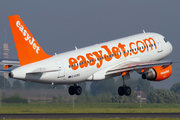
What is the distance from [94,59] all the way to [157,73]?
8.32 meters

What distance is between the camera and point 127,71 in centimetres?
5322

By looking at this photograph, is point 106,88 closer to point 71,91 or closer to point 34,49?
point 71,91

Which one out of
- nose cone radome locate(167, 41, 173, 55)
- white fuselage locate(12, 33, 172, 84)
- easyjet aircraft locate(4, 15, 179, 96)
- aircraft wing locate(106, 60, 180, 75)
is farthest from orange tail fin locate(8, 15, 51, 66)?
nose cone radome locate(167, 41, 173, 55)

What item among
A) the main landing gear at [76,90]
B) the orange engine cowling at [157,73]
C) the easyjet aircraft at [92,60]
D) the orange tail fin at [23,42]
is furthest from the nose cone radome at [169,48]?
the orange tail fin at [23,42]

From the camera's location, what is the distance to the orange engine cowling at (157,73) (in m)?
52.9

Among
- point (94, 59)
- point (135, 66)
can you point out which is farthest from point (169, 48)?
point (94, 59)

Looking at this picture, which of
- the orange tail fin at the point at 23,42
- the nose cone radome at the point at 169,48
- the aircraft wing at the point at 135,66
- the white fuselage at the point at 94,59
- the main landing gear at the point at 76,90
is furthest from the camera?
the nose cone radome at the point at 169,48

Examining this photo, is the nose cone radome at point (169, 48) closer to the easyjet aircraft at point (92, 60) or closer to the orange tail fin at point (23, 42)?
the easyjet aircraft at point (92, 60)

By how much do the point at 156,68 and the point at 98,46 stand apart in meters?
7.74

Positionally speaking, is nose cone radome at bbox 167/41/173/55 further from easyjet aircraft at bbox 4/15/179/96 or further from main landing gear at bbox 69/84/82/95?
main landing gear at bbox 69/84/82/95

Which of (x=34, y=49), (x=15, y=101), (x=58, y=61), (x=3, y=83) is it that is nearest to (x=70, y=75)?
(x=58, y=61)

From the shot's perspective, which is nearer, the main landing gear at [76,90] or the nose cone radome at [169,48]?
the main landing gear at [76,90]

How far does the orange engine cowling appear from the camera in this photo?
52906 mm

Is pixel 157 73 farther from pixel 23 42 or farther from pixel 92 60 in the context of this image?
pixel 23 42
